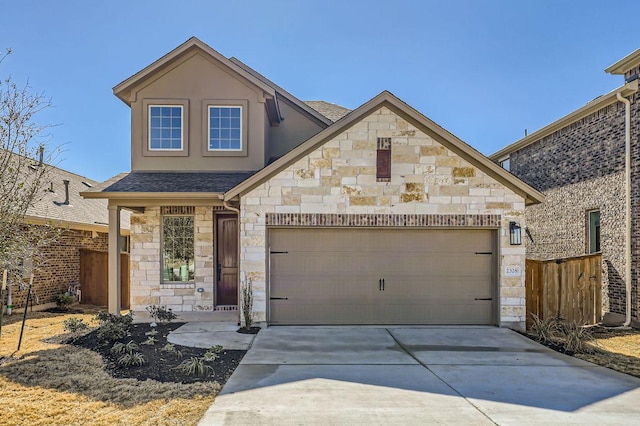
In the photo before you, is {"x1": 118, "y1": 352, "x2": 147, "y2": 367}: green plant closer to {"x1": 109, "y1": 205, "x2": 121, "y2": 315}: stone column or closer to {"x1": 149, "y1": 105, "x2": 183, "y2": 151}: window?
{"x1": 109, "y1": 205, "x2": 121, "y2": 315}: stone column

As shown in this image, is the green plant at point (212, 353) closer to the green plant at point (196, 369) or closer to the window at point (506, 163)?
the green plant at point (196, 369)

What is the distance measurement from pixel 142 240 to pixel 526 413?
9.28 m

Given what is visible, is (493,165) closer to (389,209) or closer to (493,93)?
(389,209)

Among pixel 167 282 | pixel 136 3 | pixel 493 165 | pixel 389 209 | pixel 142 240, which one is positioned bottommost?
pixel 167 282

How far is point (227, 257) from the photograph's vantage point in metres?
11.7

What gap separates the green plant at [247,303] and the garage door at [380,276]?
48cm

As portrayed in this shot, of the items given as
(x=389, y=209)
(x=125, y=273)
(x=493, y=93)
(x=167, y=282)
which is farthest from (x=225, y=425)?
(x=493, y=93)

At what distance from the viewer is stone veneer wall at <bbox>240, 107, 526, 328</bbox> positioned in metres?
10.0

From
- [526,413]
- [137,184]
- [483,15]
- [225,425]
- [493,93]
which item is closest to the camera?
[225,425]

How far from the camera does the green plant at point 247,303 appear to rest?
32.2ft

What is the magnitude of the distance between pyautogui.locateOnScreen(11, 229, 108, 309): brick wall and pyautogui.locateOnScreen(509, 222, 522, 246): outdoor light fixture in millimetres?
12024

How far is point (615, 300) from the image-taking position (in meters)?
11.4

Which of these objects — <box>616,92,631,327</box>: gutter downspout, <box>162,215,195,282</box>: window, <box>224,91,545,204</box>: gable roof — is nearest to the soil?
<box>616,92,631,327</box>: gutter downspout

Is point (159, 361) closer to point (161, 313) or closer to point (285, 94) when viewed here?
point (161, 313)
